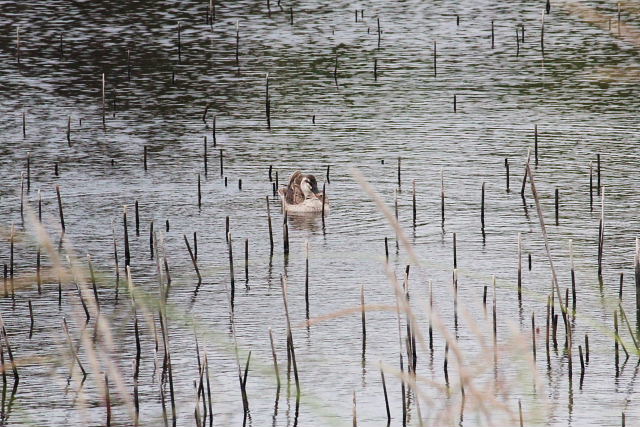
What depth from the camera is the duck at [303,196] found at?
17516mm

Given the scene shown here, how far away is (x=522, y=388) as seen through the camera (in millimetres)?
11133

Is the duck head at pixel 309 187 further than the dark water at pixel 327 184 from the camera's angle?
Yes

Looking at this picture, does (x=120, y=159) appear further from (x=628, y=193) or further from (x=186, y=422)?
(x=186, y=422)

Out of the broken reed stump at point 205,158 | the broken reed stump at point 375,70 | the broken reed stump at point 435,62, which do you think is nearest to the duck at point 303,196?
the broken reed stump at point 205,158

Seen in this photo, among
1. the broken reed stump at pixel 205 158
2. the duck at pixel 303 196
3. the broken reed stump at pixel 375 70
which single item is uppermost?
the broken reed stump at pixel 375 70

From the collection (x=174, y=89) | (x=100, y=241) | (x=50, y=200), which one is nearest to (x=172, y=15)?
(x=174, y=89)

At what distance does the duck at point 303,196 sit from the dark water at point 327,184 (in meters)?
0.22

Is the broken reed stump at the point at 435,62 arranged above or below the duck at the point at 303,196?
above

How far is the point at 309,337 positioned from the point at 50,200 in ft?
22.6

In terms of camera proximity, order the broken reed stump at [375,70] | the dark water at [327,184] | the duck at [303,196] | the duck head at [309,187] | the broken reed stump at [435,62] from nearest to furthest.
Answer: the dark water at [327,184] < the duck at [303,196] < the duck head at [309,187] < the broken reed stump at [375,70] < the broken reed stump at [435,62]

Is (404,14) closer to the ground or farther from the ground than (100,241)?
farther from the ground

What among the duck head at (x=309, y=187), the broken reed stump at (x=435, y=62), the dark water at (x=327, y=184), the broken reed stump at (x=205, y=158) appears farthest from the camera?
the broken reed stump at (x=435, y=62)

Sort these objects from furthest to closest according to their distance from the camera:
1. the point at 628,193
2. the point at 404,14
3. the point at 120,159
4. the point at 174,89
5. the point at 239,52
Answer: the point at 404,14 → the point at 239,52 → the point at 174,89 → the point at 120,159 → the point at 628,193

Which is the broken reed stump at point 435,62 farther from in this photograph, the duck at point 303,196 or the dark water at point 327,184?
the duck at point 303,196
